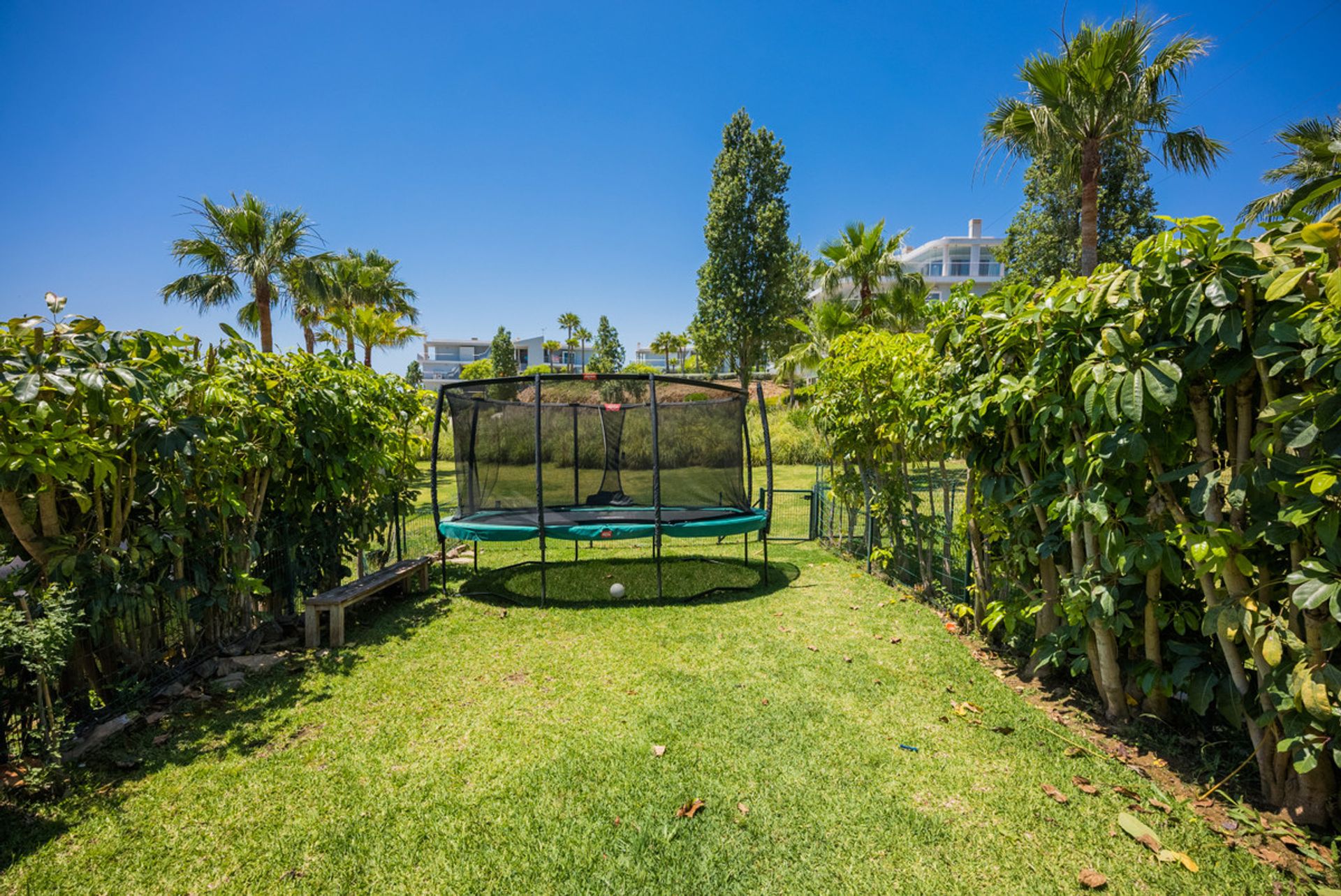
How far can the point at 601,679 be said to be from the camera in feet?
11.4

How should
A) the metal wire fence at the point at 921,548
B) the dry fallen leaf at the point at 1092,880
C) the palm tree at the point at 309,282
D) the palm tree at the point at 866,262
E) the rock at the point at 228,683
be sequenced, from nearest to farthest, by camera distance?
1. the dry fallen leaf at the point at 1092,880
2. the rock at the point at 228,683
3. the metal wire fence at the point at 921,548
4. the palm tree at the point at 866,262
5. the palm tree at the point at 309,282

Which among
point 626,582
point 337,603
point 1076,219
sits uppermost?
point 1076,219

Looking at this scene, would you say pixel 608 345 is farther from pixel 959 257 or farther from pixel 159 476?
pixel 159 476

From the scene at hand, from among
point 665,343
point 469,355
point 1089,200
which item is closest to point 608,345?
point 665,343

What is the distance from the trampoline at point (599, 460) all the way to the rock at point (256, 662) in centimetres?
166

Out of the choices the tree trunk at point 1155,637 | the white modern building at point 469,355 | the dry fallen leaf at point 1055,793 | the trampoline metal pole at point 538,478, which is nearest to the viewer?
the dry fallen leaf at point 1055,793

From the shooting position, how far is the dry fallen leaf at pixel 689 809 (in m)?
2.18

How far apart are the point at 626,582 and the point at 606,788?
3325 mm

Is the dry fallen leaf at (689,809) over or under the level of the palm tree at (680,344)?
under

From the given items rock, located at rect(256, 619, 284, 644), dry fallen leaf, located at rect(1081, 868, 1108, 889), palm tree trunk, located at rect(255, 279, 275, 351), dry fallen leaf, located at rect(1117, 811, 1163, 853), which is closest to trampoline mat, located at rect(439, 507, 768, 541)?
rock, located at rect(256, 619, 284, 644)

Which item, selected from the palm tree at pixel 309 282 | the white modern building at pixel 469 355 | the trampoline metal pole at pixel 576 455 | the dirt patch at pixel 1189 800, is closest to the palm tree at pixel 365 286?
the palm tree at pixel 309 282

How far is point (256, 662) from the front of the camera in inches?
140

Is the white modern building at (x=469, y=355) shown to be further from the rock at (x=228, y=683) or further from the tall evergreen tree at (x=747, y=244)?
the rock at (x=228, y=683)

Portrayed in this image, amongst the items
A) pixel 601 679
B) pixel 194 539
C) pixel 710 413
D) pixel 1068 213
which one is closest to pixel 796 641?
pixel 601 679
